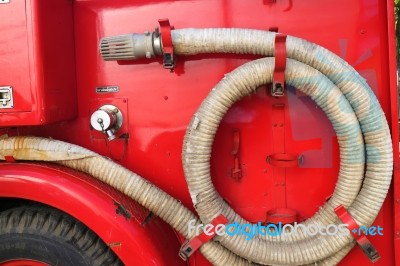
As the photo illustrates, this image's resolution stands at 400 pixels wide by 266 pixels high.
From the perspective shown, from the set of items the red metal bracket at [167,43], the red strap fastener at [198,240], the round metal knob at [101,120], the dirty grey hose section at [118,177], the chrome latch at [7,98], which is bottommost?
the red strap fastener at [198,240]

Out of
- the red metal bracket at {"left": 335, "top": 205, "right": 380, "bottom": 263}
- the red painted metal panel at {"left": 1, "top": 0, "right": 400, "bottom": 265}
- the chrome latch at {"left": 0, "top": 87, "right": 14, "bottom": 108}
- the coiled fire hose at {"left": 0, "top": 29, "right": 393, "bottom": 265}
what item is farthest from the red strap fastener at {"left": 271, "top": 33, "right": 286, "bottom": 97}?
the chrome latch at {"left": 0, "top": 87, "right": 14, "bottom": 108}

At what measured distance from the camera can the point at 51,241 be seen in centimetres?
174

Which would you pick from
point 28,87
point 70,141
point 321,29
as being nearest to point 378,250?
point 321,29

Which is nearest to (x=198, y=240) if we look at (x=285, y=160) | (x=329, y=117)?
(x=285, y=160)

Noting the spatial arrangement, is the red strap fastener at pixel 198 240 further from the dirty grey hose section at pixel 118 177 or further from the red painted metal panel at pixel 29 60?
the red painted metal panel at pixel 29 60

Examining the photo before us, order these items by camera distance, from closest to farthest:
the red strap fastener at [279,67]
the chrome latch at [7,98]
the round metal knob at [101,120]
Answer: the red strap fastener at [279,67] < the chrome latch at [7,98] < the round metal knob at [101,120]

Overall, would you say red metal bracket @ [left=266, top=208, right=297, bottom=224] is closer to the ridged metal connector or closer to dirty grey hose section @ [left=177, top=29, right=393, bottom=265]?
dirty grey hose section @ [left=177, top=29, right=393, bottom=265]

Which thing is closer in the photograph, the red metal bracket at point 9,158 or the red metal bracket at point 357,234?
the red metal bracket at point 357,234

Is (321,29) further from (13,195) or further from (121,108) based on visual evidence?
(13,195)

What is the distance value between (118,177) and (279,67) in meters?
0.89

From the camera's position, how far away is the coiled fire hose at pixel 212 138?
1710mm

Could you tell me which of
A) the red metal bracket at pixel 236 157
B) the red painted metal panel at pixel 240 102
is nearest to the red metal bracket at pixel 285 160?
the red painted metal panel at pixel 240 102

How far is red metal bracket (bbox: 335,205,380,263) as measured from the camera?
174cm

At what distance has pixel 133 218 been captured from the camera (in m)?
1.79
